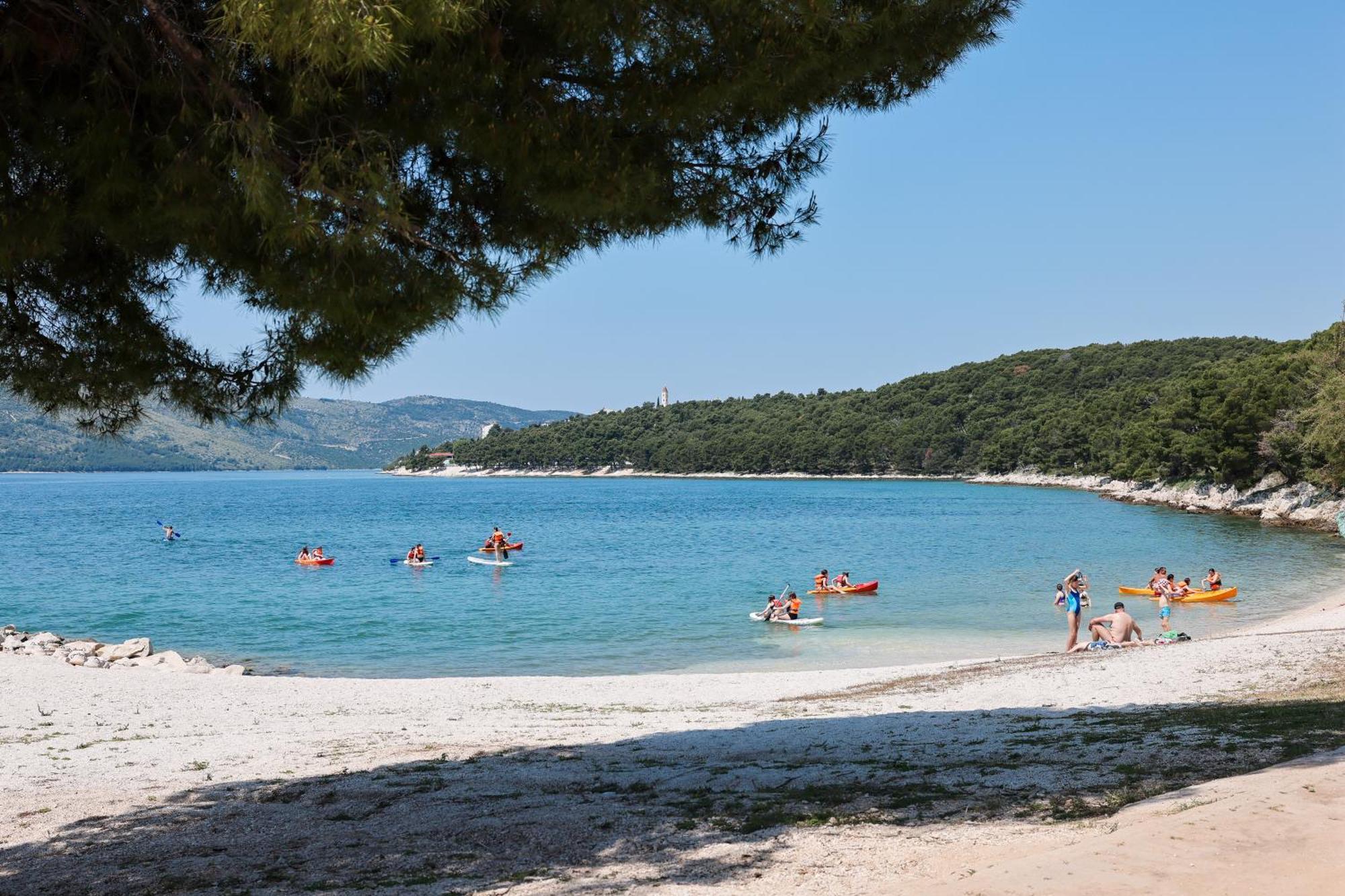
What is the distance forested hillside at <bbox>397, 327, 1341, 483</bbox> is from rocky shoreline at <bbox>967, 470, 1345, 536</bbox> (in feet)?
3.67

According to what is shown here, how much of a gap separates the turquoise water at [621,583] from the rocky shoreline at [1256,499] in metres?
2.94

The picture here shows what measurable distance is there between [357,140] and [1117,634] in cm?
1916

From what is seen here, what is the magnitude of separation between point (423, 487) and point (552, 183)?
18451cm

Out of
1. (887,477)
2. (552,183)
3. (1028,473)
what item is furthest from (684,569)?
(887,477)

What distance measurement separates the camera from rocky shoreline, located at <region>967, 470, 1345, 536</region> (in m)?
56.2

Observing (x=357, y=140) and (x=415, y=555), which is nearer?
(x=357, y=140)

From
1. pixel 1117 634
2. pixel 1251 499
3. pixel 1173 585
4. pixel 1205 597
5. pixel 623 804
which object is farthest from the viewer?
pixel 1251 499

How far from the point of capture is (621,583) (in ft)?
129

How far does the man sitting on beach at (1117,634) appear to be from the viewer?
19712 mm

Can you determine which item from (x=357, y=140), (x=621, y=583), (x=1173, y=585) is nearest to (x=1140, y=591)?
(x=1173, y=585)

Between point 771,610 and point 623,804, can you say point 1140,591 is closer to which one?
point 771,610

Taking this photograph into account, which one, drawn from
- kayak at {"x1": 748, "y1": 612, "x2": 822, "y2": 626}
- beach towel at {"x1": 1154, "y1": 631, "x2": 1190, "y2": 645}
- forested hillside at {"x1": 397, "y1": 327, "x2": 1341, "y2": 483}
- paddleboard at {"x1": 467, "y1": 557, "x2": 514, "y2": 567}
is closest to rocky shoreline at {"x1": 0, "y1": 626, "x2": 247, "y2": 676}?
kayak at {"x1": 748, "y1": 612, "x2": 822, "y2": 626}

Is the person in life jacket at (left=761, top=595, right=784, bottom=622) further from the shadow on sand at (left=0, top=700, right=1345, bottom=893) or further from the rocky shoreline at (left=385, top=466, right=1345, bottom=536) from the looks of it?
the rocky shoreline at (left=385, top=466, right=1345, bottom=536)

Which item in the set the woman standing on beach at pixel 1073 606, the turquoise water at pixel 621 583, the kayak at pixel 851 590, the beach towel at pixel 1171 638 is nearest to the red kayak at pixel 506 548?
the turquoise water at pixel 621 583
